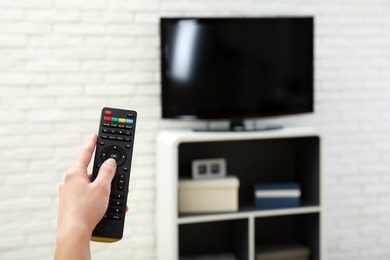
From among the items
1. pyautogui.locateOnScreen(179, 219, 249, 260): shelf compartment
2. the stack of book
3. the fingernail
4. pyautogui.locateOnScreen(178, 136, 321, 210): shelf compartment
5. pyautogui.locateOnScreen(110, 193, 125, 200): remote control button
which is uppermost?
the fingernail

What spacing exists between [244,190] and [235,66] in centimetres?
61

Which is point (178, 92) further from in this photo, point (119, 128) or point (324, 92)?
point (119, 128)

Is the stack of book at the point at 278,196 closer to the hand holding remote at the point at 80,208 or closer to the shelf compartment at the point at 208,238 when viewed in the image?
the shelf compartment at the point at 208,238

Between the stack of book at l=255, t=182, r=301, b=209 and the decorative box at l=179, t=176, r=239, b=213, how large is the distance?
0.15m

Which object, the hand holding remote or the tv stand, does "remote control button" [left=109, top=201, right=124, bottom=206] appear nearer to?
the hand holding remote

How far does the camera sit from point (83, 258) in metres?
0.78

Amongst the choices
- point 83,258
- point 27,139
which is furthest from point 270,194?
point 83,258

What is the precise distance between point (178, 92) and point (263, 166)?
1.96ft

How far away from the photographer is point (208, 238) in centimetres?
271

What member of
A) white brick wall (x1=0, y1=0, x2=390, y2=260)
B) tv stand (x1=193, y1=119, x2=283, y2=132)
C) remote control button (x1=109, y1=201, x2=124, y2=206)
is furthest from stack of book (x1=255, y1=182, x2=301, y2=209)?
remote control button (x1=109, y1=201, x2=124, y2=206)

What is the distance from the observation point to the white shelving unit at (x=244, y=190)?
2404mm

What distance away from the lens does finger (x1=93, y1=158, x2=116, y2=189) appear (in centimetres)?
92

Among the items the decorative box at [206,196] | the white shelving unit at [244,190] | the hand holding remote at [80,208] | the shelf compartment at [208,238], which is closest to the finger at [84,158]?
the hand holding remote at [80,208]

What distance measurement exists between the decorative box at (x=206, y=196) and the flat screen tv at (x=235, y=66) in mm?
295
